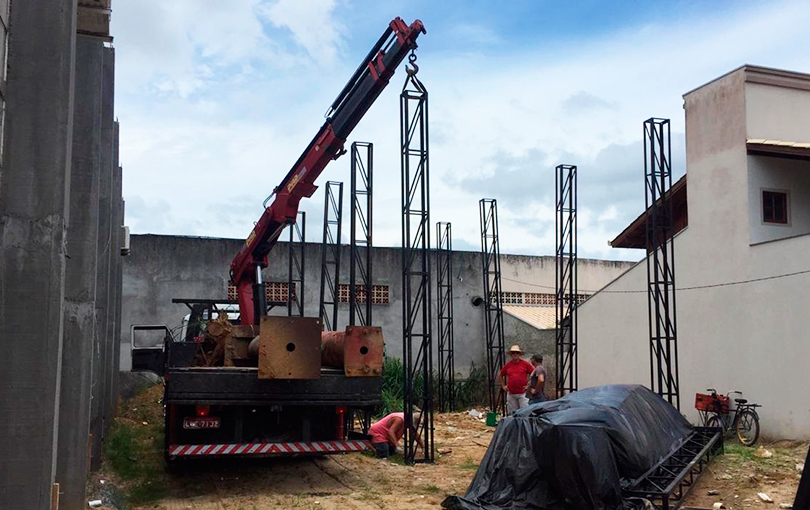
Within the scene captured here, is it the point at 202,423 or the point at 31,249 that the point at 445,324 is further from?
the point at 31,249

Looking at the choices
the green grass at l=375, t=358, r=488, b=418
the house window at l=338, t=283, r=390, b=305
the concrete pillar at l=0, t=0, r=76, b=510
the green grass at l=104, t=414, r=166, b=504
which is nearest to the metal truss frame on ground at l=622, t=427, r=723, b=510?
the green grass at l=104, t=414, r=166, b=504

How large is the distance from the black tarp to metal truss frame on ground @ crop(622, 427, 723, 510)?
0.54 feet

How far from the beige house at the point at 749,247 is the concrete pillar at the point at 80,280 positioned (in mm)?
13114

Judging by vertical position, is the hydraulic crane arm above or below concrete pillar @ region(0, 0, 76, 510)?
above

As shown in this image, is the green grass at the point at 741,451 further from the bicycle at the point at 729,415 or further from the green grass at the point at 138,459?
the green grass at the point at 138,459

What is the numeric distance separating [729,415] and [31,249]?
50.6 ft

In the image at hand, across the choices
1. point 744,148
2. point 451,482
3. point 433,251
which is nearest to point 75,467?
point 451,482

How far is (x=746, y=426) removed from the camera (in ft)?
52.7

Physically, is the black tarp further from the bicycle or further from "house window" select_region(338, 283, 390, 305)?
"house window" select_region(338, 283, 390, 305)

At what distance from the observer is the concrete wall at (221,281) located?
80.7ft

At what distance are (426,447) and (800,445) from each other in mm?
7193

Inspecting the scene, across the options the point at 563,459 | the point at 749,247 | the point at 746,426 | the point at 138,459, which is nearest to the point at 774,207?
the point at 749,247

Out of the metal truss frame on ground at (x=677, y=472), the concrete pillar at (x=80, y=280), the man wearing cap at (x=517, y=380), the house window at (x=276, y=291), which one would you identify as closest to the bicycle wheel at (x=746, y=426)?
the metal truss frame on ground at (x=677, y=472)

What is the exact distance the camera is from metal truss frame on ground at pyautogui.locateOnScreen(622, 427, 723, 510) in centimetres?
856
